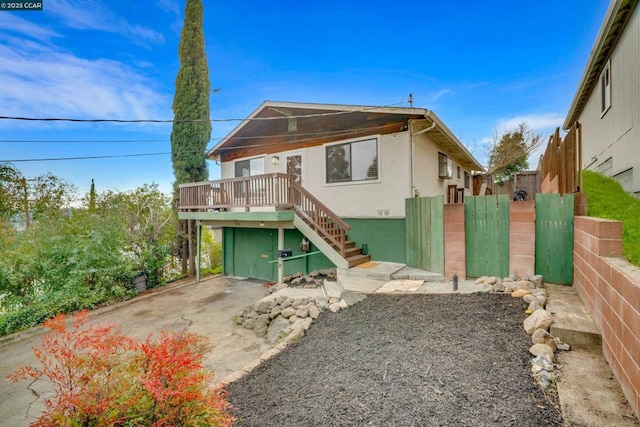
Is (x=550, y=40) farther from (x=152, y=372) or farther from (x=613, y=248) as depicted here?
(x=152, y=372)

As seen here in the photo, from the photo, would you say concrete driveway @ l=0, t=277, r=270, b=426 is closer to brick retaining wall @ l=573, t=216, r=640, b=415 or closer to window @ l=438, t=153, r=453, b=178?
brick retaining wall @ l=573, t=216, r=640, b=415

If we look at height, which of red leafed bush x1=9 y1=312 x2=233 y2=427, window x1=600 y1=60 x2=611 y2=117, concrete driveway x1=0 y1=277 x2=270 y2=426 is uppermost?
window x1=600 y1=60 x2=611 y2=117

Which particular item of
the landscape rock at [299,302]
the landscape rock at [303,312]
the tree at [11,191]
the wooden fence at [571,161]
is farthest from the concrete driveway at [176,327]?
the tree at [11,191]

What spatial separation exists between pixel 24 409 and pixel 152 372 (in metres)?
3.83

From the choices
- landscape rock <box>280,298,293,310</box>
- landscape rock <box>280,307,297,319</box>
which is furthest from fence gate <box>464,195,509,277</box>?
landscape rock <box>280,298,293,310</box>

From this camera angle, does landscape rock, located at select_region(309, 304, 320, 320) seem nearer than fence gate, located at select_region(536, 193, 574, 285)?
No

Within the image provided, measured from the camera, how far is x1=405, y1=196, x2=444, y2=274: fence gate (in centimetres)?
584

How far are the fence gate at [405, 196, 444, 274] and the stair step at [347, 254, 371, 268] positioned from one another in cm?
110

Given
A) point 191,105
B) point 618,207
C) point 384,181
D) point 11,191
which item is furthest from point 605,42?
point 11,191

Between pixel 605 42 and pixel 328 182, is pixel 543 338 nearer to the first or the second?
pixel 328 182

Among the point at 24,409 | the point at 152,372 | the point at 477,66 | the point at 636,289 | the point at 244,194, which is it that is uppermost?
the point at 477,66

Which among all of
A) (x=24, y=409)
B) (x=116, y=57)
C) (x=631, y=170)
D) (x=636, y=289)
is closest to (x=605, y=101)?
(x=631, y=170)

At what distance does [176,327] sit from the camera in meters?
6.45

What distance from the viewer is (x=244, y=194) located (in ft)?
28.0
